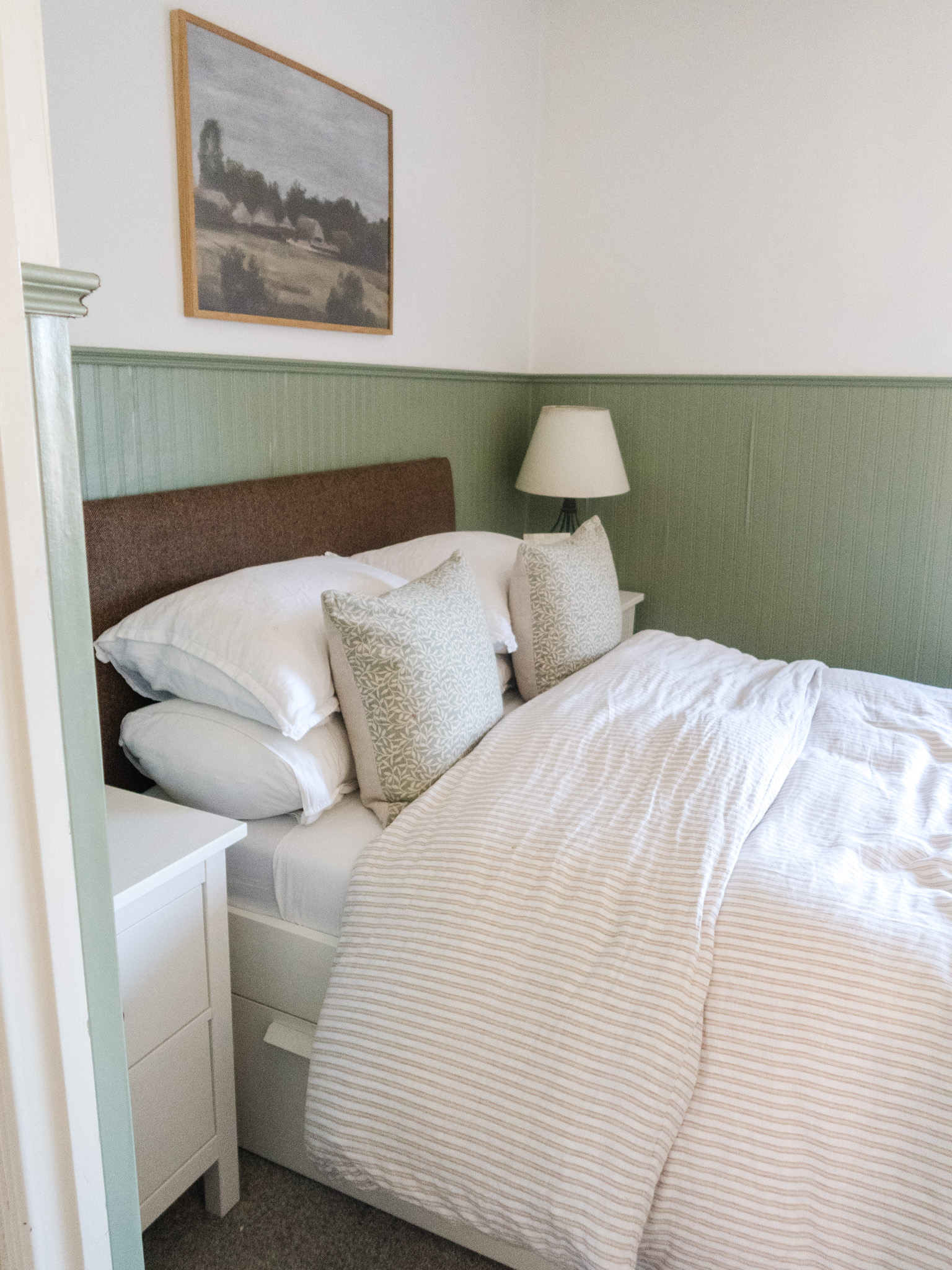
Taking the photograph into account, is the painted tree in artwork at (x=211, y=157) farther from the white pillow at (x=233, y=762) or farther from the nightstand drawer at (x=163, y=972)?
the nightstand drawer at (x=163, y=972)

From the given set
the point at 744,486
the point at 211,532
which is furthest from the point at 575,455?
the point at 211,532

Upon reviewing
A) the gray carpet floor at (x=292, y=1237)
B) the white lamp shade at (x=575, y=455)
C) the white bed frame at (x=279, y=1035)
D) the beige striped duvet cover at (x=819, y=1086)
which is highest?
the white lamp shade at (x=575, y=455)

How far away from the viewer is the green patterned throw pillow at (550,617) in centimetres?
220

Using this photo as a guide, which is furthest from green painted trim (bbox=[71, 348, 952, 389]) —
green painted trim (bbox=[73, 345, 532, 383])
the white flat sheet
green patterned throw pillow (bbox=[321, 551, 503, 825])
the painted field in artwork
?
the white flat sheet

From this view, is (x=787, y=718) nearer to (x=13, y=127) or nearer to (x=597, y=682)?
(x=597, y=682)

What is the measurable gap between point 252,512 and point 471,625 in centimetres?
62

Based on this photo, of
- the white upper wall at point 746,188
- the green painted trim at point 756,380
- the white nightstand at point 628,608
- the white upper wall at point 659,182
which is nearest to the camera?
the white upper wall at point 659,182

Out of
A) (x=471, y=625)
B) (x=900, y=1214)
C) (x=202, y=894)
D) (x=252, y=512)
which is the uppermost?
(x=252, y=512)

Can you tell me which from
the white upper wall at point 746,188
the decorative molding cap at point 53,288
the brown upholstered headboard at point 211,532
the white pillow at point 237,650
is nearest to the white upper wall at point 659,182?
the white upper wall at point 746,188

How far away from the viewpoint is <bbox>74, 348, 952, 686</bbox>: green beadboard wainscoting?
289 cm

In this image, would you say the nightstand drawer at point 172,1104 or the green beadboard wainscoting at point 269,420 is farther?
the green beadboard wainscoting at point 269,420

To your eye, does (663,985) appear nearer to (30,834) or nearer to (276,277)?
(30,834)

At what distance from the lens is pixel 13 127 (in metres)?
0.72

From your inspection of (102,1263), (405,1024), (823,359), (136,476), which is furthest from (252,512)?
(823,359)
